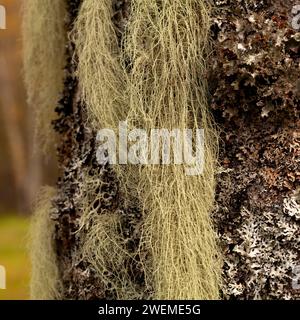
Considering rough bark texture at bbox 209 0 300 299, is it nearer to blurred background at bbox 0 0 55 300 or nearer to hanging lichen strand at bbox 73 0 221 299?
hanging lichen strand at bbox 73 0 221 299

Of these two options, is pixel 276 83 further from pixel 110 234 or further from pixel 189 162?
pixel 110 234

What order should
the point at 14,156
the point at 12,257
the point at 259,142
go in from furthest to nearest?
1. the point at 14,156
2. the point at 12,257
3. the point at 259,142

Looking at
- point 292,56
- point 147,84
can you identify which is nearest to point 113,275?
point 147,84

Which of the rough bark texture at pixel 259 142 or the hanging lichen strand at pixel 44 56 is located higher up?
the hanging lichen strand at pixel 44 56

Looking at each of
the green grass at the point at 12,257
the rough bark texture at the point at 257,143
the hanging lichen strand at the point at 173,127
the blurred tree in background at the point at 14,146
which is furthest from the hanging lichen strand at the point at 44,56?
the blurred tree in background at the point at 14,146

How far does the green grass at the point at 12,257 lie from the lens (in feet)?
14.9

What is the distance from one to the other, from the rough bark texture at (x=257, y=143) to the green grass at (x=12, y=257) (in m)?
2.94

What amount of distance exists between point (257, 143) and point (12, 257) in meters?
4.93

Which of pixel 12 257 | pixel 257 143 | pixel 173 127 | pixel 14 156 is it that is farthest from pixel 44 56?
pixel 14 156

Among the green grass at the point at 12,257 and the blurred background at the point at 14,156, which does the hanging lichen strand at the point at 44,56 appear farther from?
the blurred background at the point at 14,156

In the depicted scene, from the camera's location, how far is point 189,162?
3.35ft

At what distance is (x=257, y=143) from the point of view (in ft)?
3.29

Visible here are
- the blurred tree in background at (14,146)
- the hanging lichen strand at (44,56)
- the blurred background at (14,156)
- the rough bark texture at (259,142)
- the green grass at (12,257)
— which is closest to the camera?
the rough bark texture at (259,142)

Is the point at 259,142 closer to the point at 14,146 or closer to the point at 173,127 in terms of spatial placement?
the point at 173,127
